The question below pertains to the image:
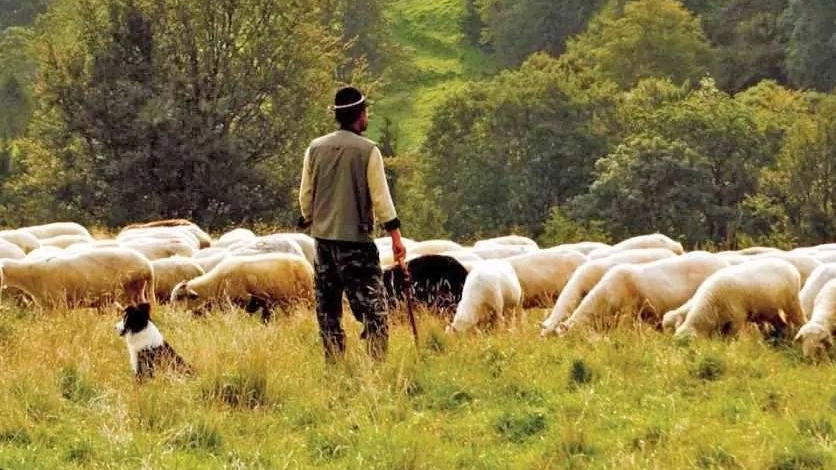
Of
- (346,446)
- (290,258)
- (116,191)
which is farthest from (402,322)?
(116,191)

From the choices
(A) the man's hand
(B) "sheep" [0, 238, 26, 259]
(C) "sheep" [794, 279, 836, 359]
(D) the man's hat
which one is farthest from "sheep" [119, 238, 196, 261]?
(C) "sheep" [794, 279, 836, 359]

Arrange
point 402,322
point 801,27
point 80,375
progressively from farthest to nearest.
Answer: point 801,27, point 402,322, point 80,375

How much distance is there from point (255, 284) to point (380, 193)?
17.8ft

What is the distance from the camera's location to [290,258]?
15031 mm

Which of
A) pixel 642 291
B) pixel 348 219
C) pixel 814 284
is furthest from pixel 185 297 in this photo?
pixel 814 284

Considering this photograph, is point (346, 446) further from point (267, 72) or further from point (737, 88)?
point (737, 88)

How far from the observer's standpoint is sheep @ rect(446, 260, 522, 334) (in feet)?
40.2

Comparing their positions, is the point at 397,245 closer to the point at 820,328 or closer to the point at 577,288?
the point at 820,328

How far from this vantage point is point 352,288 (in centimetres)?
987

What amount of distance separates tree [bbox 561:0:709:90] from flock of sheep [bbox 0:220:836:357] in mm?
62880

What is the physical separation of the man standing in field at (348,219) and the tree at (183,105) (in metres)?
28.2

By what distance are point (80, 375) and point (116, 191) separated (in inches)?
1153

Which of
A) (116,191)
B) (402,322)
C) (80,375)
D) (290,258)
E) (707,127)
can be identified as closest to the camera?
(80,375)

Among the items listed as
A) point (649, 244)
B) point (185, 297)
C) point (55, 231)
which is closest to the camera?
point (185, 297)
